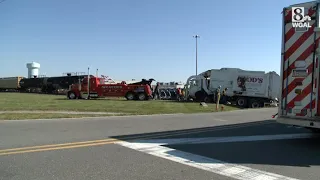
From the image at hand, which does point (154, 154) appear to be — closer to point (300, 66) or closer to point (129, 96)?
point (300, 66)

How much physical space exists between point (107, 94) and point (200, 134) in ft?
91.6

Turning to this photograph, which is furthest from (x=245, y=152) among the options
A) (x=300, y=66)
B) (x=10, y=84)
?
(x=10, y=84)

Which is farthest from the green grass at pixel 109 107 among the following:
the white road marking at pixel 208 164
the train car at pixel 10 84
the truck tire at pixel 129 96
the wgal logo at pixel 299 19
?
the train car at pixel 10 84

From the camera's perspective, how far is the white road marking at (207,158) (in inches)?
244

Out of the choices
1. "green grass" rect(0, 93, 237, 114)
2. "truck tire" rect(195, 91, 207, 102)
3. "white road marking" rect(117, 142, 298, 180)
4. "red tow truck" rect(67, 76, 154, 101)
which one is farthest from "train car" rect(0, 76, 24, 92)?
"white road marking" rect(117, 142, 298, 180)

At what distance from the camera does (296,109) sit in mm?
9336

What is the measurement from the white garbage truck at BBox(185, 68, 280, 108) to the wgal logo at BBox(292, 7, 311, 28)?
1041 inches

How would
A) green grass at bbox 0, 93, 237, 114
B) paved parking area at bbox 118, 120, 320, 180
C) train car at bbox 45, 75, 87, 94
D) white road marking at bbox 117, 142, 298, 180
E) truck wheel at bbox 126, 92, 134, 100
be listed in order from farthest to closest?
train car at bbox 45, 75, 87, 94 < truck wheel at bbox 126, 92, 134, 100 < green grass at bbox 0, 93, 237, 114 < paved parking area at bbox 118, 120, 320, 180 < white road marking at bbox 117, 142, 298, 180

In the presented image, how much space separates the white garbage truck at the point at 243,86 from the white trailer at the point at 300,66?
26247 millimetres

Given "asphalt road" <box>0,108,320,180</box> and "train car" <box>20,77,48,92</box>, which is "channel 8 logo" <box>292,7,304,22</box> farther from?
"train car" <box>20,77,48,92</box>

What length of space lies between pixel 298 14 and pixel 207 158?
4681 millimetres

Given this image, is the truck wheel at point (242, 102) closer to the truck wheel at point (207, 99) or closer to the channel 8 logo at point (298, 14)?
the truck wheel at point (207, 99)

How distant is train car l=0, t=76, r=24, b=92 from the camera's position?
7181cm

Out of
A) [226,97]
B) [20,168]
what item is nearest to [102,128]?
[20,168]
